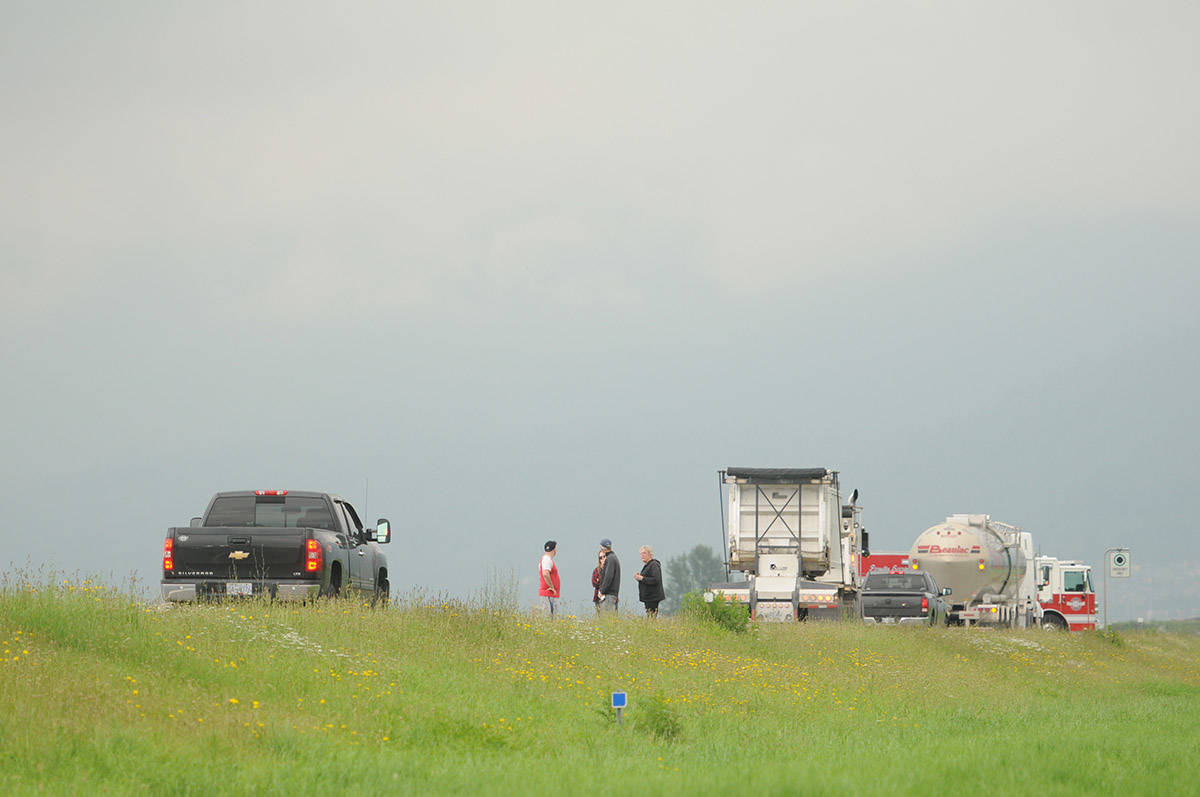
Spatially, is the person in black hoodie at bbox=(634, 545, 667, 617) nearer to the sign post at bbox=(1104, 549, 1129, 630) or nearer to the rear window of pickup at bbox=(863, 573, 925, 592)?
the rear window of pickup at bbox=(863, 573, 925, 592)

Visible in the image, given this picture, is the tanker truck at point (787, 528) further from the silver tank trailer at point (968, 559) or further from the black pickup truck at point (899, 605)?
the silver tank trailer at point (968, 559)

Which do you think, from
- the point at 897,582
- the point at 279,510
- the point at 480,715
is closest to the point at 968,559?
the point at 897,582

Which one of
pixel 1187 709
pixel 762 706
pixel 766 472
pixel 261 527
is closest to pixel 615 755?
pixel 762 706

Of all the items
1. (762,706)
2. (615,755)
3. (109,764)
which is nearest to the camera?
(109,764)

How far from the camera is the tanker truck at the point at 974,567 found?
39.2 metres

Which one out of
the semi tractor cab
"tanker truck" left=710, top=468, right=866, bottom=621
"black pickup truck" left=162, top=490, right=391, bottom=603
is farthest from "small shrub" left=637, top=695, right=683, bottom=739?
the semi tractor cab

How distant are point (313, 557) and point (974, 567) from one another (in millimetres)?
26622

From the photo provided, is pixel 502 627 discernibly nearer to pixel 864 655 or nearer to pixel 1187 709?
pixel 864 655

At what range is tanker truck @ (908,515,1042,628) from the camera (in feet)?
129

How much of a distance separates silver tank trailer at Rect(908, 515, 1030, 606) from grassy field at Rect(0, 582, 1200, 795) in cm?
1943

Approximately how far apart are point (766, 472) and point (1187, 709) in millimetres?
15318

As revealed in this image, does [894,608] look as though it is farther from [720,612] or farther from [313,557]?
[313,557]

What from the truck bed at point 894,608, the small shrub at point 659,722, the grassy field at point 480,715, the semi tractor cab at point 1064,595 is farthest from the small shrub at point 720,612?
the semi tractor cab at point 1064,595

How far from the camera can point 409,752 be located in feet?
35.1
